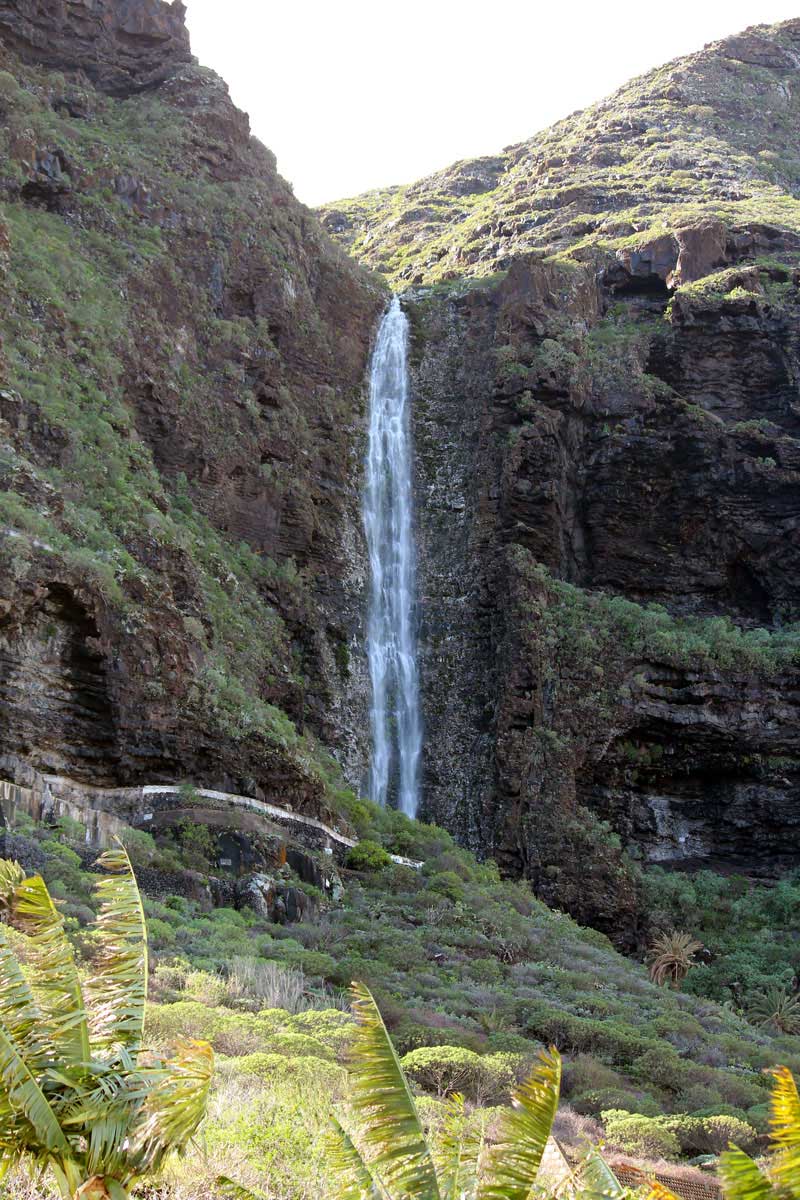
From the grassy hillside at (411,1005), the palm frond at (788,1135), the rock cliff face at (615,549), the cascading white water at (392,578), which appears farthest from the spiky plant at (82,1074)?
the cascading white water at (392,578)

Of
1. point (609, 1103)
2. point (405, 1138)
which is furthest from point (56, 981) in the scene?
point (609, 1103)

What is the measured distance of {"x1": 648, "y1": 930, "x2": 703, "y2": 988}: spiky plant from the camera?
1216 inches

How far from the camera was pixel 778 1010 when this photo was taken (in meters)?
29.1

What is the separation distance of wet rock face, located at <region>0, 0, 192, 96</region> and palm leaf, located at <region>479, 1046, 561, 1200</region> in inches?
1877

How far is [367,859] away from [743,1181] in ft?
77.1

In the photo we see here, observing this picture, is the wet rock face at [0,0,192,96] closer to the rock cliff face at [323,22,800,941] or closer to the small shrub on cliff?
the rock cliff face at [323,22,800,941]

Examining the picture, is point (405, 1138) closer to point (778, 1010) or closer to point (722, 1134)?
point (722, 1134)

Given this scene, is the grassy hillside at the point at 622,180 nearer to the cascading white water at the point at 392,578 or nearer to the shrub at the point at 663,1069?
the cascading white water at the point at 392,578

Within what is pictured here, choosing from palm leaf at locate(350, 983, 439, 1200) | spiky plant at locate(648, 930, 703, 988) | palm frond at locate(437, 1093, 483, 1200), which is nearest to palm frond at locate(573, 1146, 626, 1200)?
palm frond at locate(437, 1093, 483, 1200)

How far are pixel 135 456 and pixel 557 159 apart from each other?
4919 cm

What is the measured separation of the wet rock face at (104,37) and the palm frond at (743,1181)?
159ft

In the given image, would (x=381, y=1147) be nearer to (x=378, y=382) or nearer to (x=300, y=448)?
(x=300, y=448)

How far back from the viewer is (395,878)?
2816 centimetres

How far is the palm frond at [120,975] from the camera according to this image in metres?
7.00
